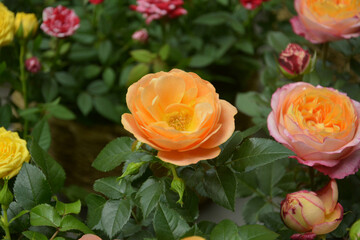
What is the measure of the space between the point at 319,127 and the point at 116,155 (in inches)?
6.9

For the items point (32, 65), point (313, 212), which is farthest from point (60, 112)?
point (313, 212)

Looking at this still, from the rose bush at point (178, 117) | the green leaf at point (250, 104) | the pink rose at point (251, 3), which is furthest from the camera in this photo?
the pink rose at point (251, 3)

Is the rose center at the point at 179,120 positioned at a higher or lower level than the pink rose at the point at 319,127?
higher

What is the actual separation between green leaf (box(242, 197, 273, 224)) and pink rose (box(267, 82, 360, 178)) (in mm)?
168

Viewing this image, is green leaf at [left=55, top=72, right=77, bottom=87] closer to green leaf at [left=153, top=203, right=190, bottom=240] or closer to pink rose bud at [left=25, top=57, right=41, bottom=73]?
pink rose bud at [left=25, top=57, right=41, bottom=73]

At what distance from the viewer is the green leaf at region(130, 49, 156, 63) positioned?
725mm

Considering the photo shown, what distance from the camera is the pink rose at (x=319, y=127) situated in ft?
1.22

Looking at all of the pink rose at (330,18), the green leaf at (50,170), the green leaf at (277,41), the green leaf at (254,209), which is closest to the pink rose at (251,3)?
the green leaf at (277,41)

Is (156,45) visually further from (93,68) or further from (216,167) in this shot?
(216,167)

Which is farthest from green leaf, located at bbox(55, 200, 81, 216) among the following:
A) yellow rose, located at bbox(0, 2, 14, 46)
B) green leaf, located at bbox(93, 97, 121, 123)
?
green leaf, located at bbox(93, 97, 121, 123)

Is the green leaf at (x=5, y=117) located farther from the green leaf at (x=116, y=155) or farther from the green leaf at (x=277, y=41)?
the green leaf at (x=277, y=41)

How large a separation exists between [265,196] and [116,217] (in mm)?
249

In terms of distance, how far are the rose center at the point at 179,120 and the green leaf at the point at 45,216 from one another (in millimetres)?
116

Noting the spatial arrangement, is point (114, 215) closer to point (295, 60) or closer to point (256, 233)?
point (256, 233)
